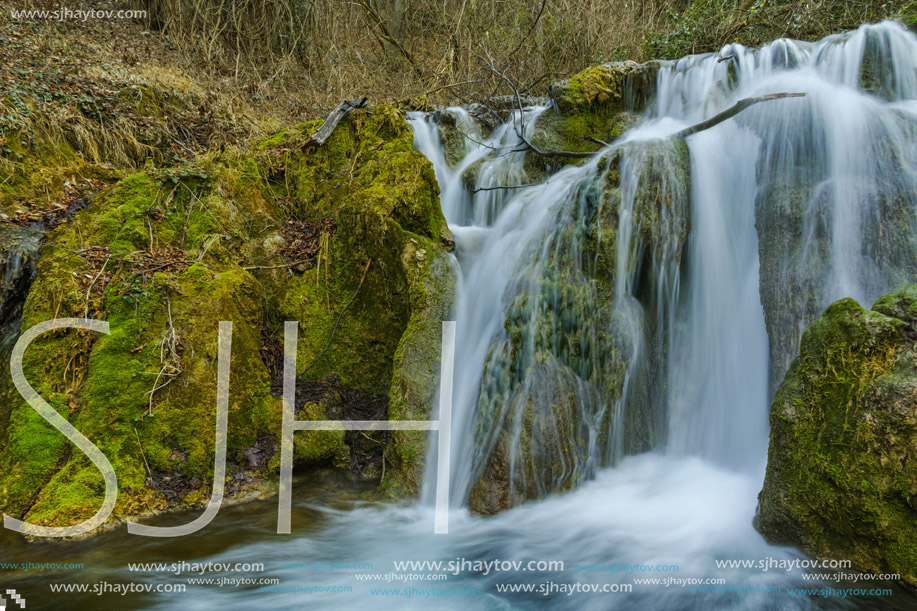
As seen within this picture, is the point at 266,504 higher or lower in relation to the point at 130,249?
lower

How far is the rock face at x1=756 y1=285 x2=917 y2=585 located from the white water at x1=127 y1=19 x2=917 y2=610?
0.99ft

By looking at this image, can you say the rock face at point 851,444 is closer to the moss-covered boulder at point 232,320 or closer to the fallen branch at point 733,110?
the moss-covered boulder at point 232,320

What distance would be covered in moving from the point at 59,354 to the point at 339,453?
2452mm

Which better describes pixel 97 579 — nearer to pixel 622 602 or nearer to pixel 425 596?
pixel 425 596

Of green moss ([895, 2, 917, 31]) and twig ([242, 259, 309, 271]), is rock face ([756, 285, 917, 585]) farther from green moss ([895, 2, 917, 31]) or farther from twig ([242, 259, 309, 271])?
green moss ([895, 2, 917, 31])

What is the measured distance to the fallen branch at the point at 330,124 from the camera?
6141 mm

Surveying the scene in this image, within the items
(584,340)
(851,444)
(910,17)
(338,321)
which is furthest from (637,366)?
(910,17)

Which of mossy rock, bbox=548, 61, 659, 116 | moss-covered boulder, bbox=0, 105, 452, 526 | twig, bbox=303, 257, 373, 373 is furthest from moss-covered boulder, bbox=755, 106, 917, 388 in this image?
twig, bbox=303, 257, 373, 373

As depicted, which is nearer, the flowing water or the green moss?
the flowing water

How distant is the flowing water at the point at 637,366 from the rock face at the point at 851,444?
24 centimetres

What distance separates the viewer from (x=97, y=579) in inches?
117

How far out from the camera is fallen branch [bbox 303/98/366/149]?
6.14m

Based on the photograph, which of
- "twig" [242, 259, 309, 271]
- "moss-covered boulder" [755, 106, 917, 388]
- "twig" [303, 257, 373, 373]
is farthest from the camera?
"twig" [242, 259, 309, 271]

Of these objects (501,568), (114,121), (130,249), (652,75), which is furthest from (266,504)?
(652,75)
